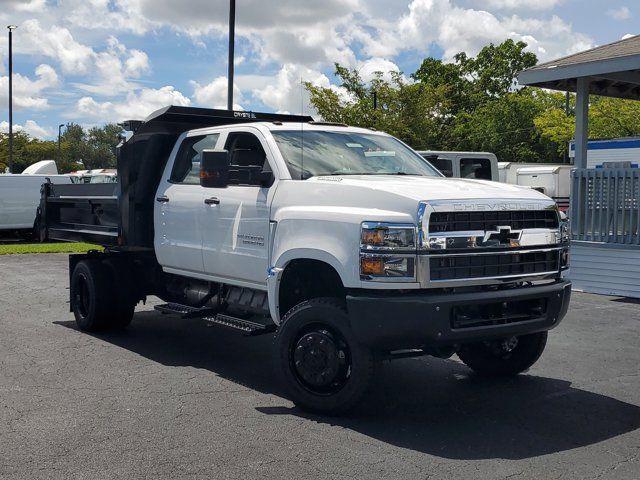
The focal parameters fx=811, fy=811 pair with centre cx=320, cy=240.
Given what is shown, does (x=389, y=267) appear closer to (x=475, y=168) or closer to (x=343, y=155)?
(x=343, y=155)

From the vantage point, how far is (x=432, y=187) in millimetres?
5840

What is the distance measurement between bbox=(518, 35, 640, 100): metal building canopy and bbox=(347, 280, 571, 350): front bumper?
8.45 metres

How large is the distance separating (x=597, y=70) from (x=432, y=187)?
8.69 metres

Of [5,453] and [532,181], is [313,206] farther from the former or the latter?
[532,181]

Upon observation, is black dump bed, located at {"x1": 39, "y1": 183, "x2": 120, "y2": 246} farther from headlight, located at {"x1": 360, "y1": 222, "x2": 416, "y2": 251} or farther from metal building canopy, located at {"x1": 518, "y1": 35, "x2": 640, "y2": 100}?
metal building canopy, located at {"x1": 518, "y1": 35, "x2": 640, "y2": 100}

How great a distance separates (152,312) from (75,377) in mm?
3782

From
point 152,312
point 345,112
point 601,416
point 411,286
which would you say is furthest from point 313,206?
point 345,112

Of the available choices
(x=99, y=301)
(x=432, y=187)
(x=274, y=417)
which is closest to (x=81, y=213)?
(x=99, y=301)

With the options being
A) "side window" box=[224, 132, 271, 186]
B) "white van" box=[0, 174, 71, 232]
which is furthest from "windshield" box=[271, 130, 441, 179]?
"white van" box=[0, 174, 71, 232]

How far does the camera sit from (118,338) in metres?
8.71

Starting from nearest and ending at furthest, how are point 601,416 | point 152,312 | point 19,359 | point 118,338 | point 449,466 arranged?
point 449,466 < point 601,416 < point 19,359 < point 118,338 < point 152,312

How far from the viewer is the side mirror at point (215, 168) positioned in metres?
6.46

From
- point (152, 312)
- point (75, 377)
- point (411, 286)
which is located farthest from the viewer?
point (152, 312)

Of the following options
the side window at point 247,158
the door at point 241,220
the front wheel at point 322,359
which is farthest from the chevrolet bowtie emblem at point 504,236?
the side window at point 247,158
